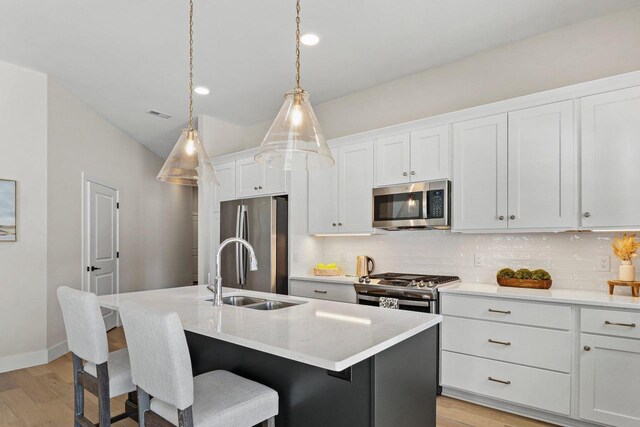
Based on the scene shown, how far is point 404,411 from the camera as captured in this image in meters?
1.78

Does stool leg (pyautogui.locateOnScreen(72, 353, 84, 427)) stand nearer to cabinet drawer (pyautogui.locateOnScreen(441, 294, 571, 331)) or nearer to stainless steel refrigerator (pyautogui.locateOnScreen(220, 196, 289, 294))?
stainless steel refrigerator (pyautogui.locateOnScreen(220, 196, 289, 294))

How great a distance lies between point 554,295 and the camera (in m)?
2.73

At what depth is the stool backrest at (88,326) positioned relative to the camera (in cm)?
196

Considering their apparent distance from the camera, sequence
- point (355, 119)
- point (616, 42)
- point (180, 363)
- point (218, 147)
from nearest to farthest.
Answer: point (180, 363) < point (616, 42) < point (355, 119) < point (218, 147)

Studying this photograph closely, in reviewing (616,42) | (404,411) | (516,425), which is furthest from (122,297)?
(616,42)

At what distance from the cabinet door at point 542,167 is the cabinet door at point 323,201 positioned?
1.71 metres

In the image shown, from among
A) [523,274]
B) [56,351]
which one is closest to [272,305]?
[523,274]

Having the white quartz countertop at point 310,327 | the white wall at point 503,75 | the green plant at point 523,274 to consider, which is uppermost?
the white wall at point 503,75

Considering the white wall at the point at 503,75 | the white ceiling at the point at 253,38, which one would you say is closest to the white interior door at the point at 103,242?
the white ceiling at the point at 253,38

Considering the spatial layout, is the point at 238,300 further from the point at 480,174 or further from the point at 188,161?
the point at 480,174

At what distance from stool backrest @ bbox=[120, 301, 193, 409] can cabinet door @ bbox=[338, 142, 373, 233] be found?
8.49 ft

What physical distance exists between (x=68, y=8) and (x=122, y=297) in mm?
2098

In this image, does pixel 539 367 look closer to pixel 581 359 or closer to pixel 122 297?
pixel 581 359

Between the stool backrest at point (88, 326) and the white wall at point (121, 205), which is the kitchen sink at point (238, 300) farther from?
the white wall at point (121, 205)
